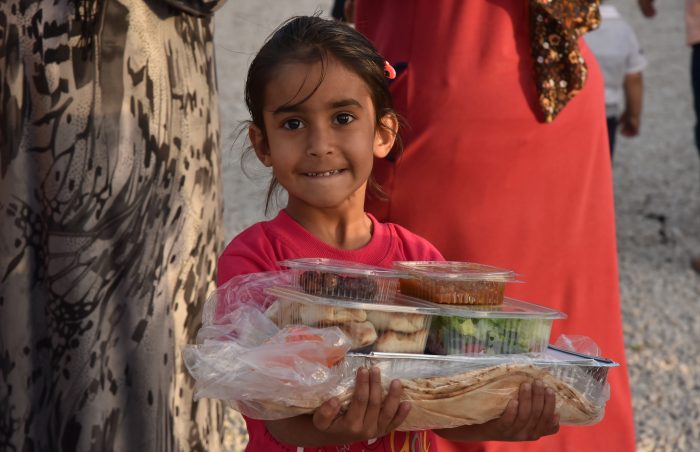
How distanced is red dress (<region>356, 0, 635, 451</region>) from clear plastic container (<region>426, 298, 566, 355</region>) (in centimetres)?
79

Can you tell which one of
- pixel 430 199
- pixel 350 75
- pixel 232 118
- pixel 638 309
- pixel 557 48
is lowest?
pixel 638 309

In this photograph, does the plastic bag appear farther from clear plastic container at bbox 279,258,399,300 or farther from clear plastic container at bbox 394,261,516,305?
clear plastic container at bbox 279,258,399,300

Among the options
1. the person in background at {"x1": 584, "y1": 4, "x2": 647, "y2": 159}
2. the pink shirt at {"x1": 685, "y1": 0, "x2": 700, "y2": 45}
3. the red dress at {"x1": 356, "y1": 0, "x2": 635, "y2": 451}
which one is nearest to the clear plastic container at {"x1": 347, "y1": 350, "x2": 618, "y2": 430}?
the red dress at {"x1": 356, "y1": 0, "x2": 635, "y2": 451}

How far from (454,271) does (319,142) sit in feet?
→ 1.07

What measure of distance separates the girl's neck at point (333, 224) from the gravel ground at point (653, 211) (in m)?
0.40

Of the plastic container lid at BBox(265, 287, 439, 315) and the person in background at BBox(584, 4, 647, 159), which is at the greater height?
the person in background at BBox(584, 4, 647, 159)

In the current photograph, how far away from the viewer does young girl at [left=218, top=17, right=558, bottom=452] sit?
198 cm

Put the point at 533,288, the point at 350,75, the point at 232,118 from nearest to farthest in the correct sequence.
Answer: the point at 350,75 < the point at 533,288 < the point at 232,118

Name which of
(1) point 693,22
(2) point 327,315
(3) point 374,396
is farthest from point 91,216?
(1) point 693,22

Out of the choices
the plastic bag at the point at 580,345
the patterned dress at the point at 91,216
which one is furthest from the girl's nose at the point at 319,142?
the patterned dress at the point at 91,216

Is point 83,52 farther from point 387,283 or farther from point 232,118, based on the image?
point 232,118

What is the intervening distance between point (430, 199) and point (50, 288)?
2.89 ft

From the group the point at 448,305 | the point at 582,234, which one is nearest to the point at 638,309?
the point at 582,234

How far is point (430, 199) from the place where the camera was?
259 centimetres
